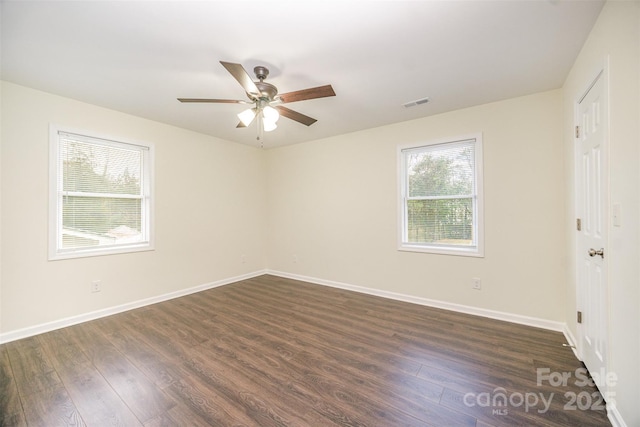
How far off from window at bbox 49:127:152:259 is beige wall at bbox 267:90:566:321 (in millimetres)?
2305

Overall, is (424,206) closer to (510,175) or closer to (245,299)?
(510,175)

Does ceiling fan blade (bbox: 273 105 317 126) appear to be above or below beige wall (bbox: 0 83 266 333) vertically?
above

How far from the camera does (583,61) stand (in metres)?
1.98

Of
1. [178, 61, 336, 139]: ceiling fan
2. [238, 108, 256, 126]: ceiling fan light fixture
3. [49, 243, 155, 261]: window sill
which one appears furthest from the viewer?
[49, 243, 155, 261]: window sill

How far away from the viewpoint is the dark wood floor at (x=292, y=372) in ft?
5.20

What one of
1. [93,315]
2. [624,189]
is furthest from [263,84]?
[93,315]

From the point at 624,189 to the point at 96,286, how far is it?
15.8 ft

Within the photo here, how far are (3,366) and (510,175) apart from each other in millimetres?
5168

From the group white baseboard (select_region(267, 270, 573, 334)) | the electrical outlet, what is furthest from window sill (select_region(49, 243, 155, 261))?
white baseboard (select_region(267, 270, 573, 334))

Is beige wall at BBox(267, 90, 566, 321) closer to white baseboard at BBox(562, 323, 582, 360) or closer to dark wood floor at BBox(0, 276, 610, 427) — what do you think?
white baseboard at BBox(562, 323, 582, 360)

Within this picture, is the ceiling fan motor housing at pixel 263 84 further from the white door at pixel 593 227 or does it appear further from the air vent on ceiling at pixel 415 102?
the white door at pixel 593 227

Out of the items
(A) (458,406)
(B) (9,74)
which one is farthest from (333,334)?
(B) (9,74)

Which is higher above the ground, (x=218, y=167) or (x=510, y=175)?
(x=218, y=167)

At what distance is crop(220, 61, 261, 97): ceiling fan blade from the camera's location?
1692mm
